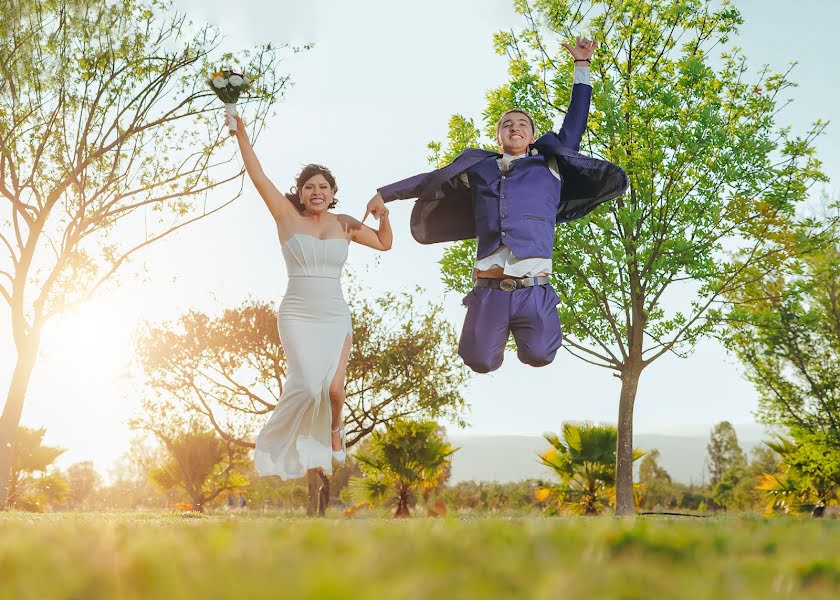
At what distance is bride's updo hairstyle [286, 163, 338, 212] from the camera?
7340 millimetres

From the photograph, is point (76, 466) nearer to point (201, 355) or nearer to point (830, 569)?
point (201, 355)

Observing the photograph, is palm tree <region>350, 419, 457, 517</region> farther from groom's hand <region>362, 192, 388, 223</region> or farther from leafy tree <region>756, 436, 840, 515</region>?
groom's hand <region>362, 192, 388, 223</region>

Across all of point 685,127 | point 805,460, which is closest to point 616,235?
point 685,127

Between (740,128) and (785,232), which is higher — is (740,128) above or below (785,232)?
above

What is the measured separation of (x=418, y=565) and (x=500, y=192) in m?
5.24

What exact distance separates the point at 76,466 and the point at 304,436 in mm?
44920

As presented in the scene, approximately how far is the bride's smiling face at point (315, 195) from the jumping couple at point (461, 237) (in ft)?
0.04

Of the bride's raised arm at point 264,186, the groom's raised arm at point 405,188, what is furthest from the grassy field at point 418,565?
the bride's raised arm at point 264,186

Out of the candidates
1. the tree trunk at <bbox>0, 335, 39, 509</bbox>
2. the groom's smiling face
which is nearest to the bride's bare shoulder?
the groom's smiling face

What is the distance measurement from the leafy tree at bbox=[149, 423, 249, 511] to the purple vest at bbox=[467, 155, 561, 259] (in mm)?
20042

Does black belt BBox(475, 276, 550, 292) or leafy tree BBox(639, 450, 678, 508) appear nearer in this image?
black belt BBox(475, 276, 550, 292)

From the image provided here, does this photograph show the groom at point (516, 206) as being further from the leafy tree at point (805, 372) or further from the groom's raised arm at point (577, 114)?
the leafy tree at point (805, 372)

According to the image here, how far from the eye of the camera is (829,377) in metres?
21.9

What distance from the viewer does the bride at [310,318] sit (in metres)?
6.98
